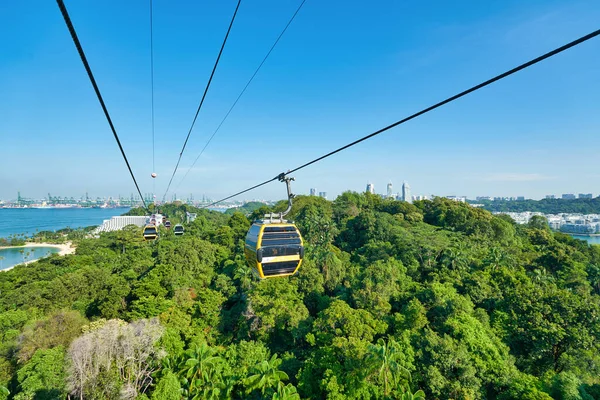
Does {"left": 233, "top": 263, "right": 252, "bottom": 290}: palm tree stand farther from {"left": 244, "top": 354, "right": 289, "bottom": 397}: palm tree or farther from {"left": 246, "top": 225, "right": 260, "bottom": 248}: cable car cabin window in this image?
{"left": 246, "top": 225, "right": 260, "bottom": 248}: cable car cabin window

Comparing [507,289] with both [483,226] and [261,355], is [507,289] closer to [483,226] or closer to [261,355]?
[261,355]

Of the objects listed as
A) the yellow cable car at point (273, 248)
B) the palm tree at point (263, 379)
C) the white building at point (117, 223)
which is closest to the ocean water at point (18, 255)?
the white building at point (117, 223)

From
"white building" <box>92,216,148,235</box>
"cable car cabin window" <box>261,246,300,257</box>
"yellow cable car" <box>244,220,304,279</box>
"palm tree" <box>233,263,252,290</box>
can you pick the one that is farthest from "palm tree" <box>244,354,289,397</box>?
"white building" <box>92,216,148,235</box>

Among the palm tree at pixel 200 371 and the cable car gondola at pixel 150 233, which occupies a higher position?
the cable car gondola at pixel 150 233

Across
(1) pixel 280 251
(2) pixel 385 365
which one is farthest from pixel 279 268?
(2) pixel 385 365

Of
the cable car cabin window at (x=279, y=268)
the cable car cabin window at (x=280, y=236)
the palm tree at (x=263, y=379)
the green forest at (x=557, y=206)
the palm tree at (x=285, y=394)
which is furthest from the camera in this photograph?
the green forest at (x=557, y=206)

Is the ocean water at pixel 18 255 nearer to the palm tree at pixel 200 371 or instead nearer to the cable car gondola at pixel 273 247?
the palm tree at pixel 200 371

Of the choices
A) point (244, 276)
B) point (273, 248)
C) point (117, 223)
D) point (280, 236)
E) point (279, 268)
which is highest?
point (280, 236)

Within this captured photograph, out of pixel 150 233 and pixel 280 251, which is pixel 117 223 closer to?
pixel 150 233
